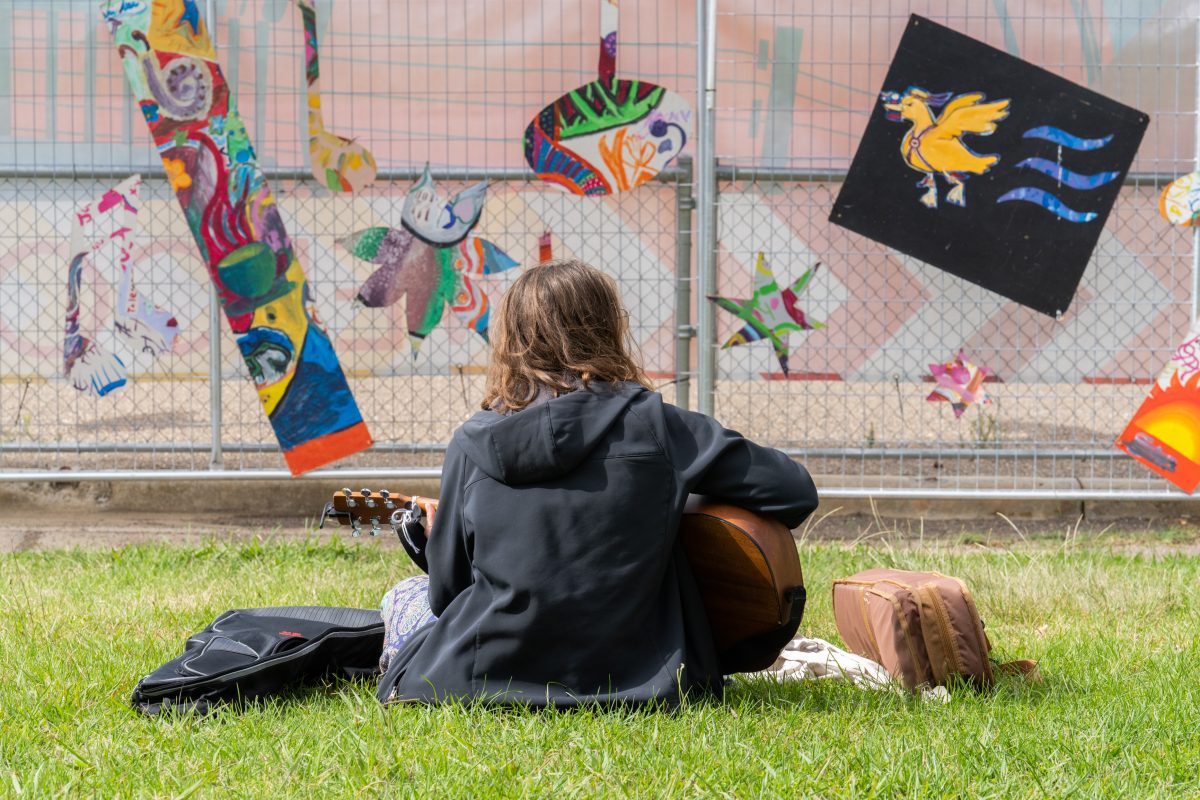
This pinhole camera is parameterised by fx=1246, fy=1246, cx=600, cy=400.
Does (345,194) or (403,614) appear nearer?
(403,614)

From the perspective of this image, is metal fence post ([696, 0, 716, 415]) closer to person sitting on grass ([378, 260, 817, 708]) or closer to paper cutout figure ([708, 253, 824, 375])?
paper cutout figure ([708, 253, 824, 375])

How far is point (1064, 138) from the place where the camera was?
5.84 m

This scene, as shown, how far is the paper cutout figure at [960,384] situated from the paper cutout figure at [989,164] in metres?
0.40

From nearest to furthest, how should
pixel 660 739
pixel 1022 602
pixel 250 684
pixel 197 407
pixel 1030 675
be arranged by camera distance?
1. pixel 660 739
2. pixel 250 684
3. pixel 1030 675
4. pixel 1022 602
5. pixel 197 407

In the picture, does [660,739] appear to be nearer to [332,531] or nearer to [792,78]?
[332,531]

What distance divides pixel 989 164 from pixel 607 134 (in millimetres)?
1786

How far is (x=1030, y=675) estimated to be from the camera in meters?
3.53

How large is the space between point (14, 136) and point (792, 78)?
379 cm

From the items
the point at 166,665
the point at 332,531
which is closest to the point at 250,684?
the point at 166,665

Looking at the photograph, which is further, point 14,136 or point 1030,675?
point 14,136

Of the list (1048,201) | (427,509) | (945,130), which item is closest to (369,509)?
(427,509)

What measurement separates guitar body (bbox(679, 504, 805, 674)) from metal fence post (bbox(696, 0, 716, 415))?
8.95ft

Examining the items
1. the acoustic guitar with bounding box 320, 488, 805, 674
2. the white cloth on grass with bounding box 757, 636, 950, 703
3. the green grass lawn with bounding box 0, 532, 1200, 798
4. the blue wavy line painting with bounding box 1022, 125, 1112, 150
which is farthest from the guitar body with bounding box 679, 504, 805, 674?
the blue wavy line painting with bounding box 1022, 125, 1112, 150

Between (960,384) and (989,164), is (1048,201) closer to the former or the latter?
(989,164)
